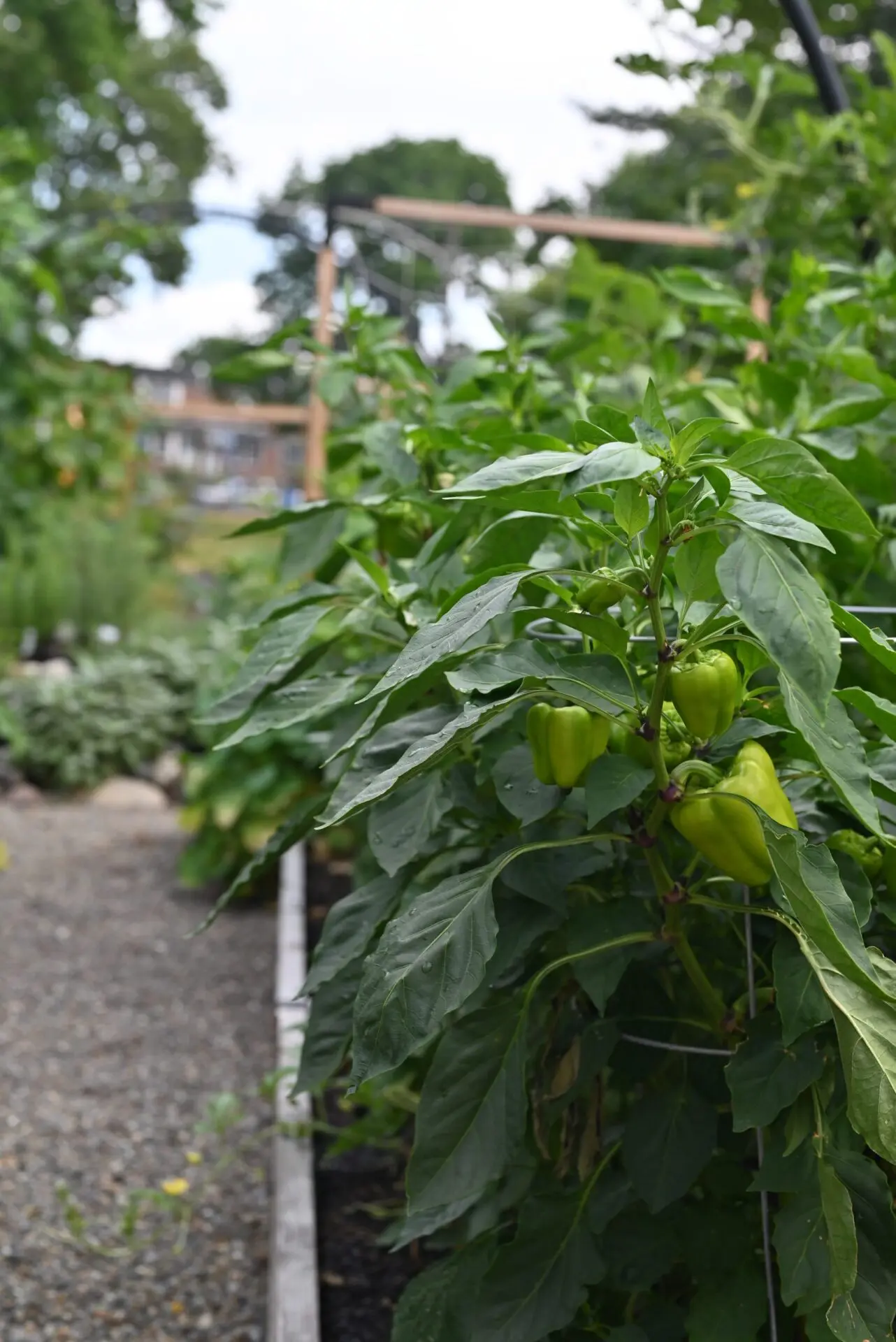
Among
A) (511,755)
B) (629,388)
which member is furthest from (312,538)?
(629,388)

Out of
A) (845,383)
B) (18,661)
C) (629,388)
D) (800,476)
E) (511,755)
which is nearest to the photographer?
(800,476)

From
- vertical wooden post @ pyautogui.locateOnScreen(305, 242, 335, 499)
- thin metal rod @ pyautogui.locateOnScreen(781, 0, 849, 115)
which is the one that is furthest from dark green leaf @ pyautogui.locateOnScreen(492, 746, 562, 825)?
vertical wooden post @ pyautogui.locateOnScreen(305, 242, 335, 499)

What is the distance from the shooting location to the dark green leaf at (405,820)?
1.06 m

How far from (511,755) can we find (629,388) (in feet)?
5.45

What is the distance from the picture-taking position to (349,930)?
117 cm

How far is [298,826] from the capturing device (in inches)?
48.8

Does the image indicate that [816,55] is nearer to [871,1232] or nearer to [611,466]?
[611,466]

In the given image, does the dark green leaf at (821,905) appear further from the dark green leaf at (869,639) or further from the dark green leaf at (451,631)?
the dark green leaf at (451,631)

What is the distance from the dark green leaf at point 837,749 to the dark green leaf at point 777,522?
0.29 ft

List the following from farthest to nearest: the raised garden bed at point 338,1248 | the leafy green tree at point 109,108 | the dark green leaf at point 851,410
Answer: the leafy green tree at point 109,108 < the raised garden bed at point 338,1248 < the dark green leaf at point 851,410

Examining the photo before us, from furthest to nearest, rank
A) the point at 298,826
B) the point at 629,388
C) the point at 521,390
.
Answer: the point at 629,388
the point at 521,390
the point at 298,826

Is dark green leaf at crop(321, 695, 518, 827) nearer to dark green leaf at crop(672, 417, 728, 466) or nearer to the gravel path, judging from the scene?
dark green leaf at crop(672, 417, 728, 466)

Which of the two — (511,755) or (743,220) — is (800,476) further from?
(743,220)

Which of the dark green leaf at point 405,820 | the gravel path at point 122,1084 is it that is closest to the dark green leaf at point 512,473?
the dark green leaf at point 405,820
